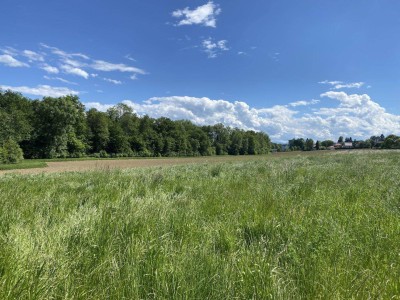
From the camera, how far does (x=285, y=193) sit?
762cm

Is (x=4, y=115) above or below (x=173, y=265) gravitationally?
above

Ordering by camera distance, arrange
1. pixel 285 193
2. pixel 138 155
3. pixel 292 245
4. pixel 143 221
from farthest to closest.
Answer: pixel 138 155 < pixel 285 193 < pixel 143 221 < pixel 292 245

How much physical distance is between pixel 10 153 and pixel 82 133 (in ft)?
123

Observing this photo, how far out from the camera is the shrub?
4538 centimetres

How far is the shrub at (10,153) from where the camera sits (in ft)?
149

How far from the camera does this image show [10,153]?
46.7 metres

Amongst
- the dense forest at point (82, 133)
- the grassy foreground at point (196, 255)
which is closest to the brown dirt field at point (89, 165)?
the dense forest at point (82, 133)

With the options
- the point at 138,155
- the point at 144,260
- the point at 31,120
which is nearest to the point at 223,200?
the point at 144,260

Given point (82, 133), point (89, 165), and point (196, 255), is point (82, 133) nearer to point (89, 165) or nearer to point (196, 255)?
point (89, 165)

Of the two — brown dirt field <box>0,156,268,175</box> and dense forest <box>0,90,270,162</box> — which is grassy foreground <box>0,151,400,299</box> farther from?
dense forest <box>0,90,270,162</box>

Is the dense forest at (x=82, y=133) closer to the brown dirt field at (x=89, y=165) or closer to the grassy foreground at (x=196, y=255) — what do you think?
the brown dirt field at (x=89, y=165)

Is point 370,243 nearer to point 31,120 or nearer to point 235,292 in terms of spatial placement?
point 235,292

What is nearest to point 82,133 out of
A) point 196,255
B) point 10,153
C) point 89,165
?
point 10,153

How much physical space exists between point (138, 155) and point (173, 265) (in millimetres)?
96459
